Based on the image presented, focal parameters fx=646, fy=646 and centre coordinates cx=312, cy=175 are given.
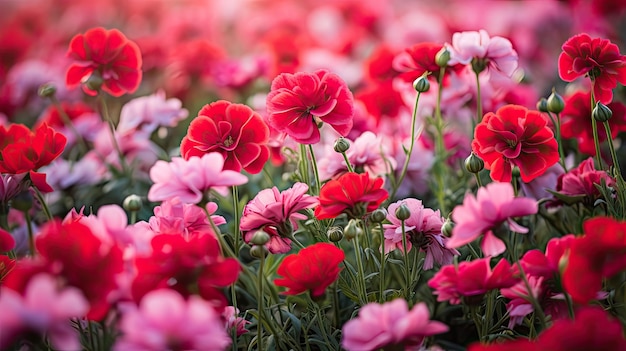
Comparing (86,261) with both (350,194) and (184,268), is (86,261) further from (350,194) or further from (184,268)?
(350,194)

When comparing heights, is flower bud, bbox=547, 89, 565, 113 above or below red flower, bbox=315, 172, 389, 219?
above

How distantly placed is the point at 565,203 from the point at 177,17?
2075mm

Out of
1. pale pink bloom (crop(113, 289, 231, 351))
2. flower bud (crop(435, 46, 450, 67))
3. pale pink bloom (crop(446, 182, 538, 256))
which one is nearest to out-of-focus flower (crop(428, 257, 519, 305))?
pale pink bloom (crop(446, 182, 538, 256))

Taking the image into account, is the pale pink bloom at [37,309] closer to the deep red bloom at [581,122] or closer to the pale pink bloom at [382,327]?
the pale pink bloom at [382,327]

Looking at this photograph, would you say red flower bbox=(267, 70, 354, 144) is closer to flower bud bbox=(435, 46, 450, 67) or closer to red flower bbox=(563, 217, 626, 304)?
flower bud bbox=(435, 46, 450, 67)

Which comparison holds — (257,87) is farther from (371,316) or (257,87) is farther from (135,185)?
(371,316)

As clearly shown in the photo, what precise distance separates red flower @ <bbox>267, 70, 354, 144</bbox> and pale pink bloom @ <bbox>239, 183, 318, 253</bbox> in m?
0.11

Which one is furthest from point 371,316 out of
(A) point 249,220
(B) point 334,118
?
(B) point 334,118

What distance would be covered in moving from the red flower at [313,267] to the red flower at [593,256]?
290mm

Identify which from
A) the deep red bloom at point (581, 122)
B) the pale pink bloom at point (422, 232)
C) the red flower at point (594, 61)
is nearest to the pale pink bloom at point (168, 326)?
the pale pink bloom at point (422, 232)

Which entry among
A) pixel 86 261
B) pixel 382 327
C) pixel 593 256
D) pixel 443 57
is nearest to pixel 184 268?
pixel 86 261

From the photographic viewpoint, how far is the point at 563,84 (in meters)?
2.39

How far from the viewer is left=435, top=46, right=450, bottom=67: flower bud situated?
1150mm

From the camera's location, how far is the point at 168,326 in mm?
629
